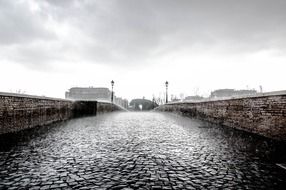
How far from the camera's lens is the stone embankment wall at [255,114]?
24.8ft

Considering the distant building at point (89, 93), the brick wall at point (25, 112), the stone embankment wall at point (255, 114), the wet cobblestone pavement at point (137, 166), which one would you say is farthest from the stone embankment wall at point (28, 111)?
the distant building at point (89, 93)

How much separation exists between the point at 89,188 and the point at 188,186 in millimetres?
1410

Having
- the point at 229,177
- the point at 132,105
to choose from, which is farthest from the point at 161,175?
the point at 132,105

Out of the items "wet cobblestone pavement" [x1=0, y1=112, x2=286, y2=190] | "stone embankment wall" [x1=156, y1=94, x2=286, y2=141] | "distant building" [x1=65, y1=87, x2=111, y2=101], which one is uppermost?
"distant building" [x1=65, y1=87, x2=111, y2=101]

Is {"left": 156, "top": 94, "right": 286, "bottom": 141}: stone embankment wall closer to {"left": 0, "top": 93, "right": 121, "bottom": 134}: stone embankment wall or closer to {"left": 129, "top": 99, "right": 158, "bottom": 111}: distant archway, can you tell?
{"left": 0, "top": 93, "right": 121, "bottom": 134}: stone embankment wall

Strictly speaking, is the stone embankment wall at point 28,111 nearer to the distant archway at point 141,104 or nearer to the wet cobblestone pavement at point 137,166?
the wet cobblestone pavement at point 137,166

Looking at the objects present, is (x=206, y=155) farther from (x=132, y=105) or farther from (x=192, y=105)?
(x=132, y=105)

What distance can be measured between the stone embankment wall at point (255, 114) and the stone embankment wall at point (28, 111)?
29.8 ft

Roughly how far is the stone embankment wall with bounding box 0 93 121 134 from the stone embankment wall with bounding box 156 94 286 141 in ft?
29.8

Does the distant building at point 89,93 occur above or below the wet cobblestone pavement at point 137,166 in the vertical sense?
above

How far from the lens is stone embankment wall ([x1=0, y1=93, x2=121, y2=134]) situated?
838 centimetres

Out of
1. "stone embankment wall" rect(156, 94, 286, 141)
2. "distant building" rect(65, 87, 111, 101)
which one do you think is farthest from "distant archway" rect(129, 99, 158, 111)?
"stone embankment wall" rect(156, 94, 286, 141)

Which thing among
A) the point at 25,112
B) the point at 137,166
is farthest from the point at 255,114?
the point at 25,112

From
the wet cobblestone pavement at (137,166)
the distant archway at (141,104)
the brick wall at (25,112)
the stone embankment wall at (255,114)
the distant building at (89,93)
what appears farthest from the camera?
the distant building at (89,93)
